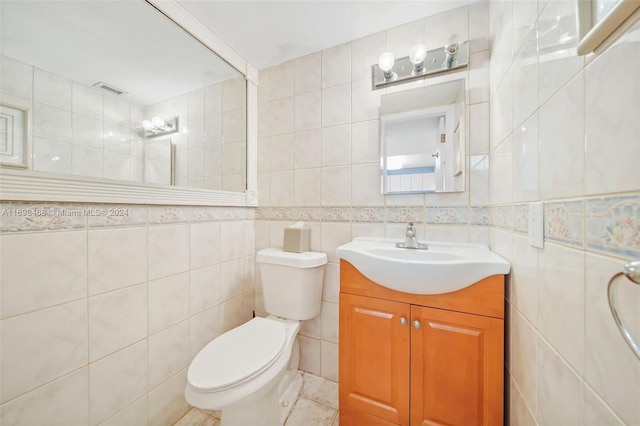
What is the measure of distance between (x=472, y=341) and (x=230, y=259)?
1345mm

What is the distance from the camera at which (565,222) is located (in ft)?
1.67

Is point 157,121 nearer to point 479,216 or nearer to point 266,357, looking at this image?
→ point 266,357

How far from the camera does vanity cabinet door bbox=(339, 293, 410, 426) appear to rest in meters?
0.93

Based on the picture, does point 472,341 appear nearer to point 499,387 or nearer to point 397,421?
point 499,387

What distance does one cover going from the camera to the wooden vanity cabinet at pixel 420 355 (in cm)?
81

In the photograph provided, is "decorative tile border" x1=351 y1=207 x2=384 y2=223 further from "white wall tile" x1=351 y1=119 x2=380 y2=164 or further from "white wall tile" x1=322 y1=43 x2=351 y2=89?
"white wall tile" x1=322 y1=43 x2=351 y2=89

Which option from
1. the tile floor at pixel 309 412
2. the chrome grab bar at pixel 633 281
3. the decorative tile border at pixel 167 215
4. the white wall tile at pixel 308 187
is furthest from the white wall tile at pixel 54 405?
the chrome grab bar at pixel 633 281

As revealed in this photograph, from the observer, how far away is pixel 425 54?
113 centimetres

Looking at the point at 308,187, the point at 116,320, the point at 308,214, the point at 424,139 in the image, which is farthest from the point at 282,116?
the point at 116,320

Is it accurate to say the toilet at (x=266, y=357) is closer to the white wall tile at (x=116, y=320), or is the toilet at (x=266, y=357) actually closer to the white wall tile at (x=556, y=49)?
the white wall tile at (x=116, y=320)

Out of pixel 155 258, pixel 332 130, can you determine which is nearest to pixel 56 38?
pixel 155 258

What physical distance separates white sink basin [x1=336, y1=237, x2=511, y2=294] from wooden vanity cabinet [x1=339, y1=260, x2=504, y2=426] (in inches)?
2.1

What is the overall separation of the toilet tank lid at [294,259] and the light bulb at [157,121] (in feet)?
2.93

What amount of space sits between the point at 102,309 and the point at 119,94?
3.07 ft
